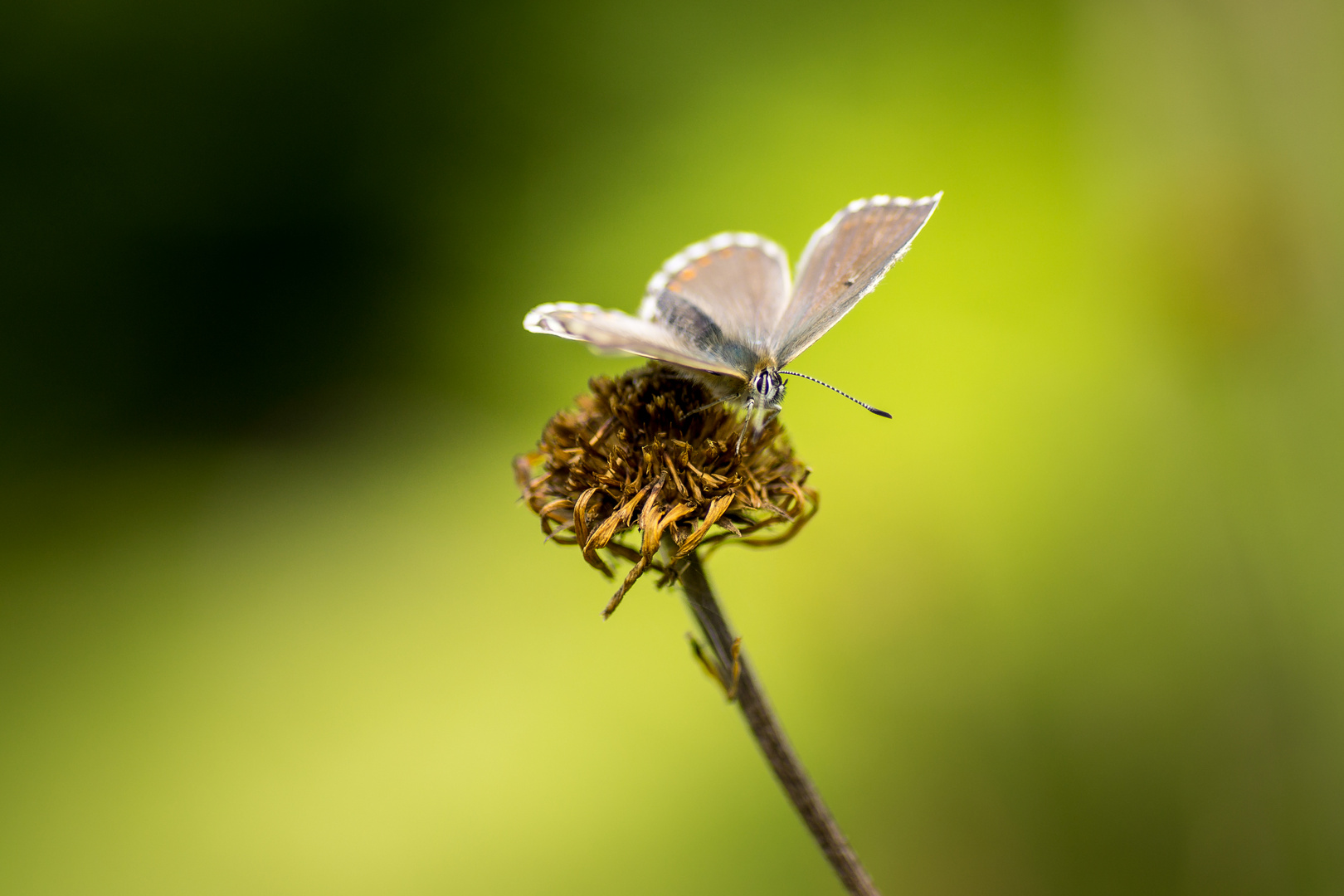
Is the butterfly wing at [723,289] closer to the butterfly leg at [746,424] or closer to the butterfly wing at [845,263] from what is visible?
the butterfly wing at [845,263]

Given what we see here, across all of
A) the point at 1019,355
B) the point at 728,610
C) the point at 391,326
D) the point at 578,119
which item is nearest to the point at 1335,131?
the point at 1019,355

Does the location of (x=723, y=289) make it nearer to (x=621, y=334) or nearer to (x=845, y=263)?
(x=845, y=263)

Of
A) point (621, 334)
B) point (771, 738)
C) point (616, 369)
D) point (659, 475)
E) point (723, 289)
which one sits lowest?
point (771, 738)

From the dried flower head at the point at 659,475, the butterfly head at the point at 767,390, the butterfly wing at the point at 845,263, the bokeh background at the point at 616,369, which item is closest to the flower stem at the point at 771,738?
the dried flower head at the point at 659,475

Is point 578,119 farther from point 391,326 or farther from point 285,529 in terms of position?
point 285,529

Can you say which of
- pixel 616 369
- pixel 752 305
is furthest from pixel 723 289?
pixel 616 369

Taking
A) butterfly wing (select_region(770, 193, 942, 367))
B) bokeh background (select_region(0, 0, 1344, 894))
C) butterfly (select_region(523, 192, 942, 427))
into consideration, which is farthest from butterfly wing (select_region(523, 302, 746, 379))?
bokeh background (select_region(0, 0, 1344, 894))
